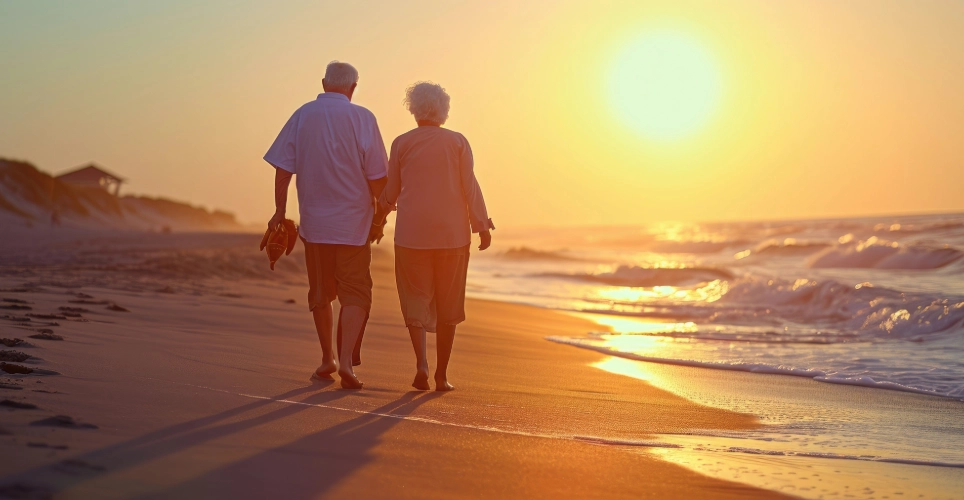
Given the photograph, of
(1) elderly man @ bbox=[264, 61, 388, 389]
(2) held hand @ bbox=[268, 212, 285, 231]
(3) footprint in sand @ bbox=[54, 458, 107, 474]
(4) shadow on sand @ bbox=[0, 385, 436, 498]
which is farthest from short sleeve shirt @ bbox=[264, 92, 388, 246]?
(3) footprint in sand @ bbox=[54, 458, 107, 474]

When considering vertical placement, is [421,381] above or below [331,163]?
below

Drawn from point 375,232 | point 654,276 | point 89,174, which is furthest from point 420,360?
point 89,174

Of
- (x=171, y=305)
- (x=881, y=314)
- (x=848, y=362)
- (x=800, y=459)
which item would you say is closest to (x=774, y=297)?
(x=881, y=314)

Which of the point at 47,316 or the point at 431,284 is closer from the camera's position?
the point at 431,284

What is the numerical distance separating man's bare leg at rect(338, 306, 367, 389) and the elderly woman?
0.26 meters

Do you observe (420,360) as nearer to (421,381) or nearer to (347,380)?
(421,381)

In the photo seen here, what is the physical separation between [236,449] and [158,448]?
9.5 inches

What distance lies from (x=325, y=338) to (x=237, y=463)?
6.44 feet

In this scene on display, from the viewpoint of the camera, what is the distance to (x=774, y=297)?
12.8 metres

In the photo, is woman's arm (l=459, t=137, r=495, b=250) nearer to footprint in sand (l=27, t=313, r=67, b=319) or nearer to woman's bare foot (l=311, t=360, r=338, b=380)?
woman's bare foot (l=311, t=360, r=338, b=380)

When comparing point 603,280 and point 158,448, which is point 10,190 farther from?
point 158,448

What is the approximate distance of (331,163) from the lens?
14.6ft

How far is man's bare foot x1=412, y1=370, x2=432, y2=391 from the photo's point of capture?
14.9 ft

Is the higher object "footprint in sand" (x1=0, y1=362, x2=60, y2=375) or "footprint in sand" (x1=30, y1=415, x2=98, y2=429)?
"footprint in sand" (x1=0, y1=362, x2=60, y2=375)
